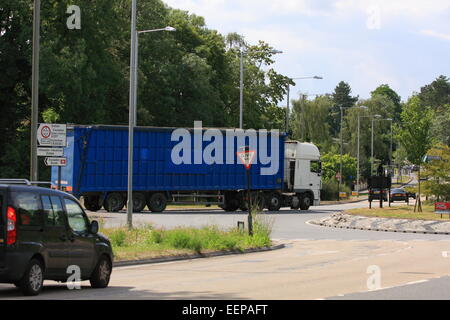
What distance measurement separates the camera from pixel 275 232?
3903 centimetres

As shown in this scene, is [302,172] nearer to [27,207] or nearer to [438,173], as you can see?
[438,173]

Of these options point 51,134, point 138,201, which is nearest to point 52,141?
point 51,134

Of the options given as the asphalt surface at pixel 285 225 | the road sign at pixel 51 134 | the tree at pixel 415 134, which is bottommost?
the asphalt surface at pixel 285 225

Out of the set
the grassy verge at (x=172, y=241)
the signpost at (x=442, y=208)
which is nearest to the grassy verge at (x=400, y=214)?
the signpost at (x=442, y=208)

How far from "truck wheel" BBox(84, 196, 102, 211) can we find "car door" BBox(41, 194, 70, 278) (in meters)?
32.7

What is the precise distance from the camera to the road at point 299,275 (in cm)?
1590

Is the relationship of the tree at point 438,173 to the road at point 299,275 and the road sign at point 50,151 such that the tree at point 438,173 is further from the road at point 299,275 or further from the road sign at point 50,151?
the road sign at point 50,151

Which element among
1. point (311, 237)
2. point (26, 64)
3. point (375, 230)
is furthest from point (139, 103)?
point (311, 237)

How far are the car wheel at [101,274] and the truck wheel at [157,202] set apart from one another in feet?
106

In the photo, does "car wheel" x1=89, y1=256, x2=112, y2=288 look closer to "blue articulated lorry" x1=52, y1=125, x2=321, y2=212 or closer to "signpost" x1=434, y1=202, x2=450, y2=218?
"blue articulated lorry" x1=52, y1=125, x2=321, y2=212

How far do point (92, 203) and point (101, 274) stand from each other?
3214cm

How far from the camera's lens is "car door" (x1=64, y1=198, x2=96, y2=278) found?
54.7ft

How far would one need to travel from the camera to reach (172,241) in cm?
2719
